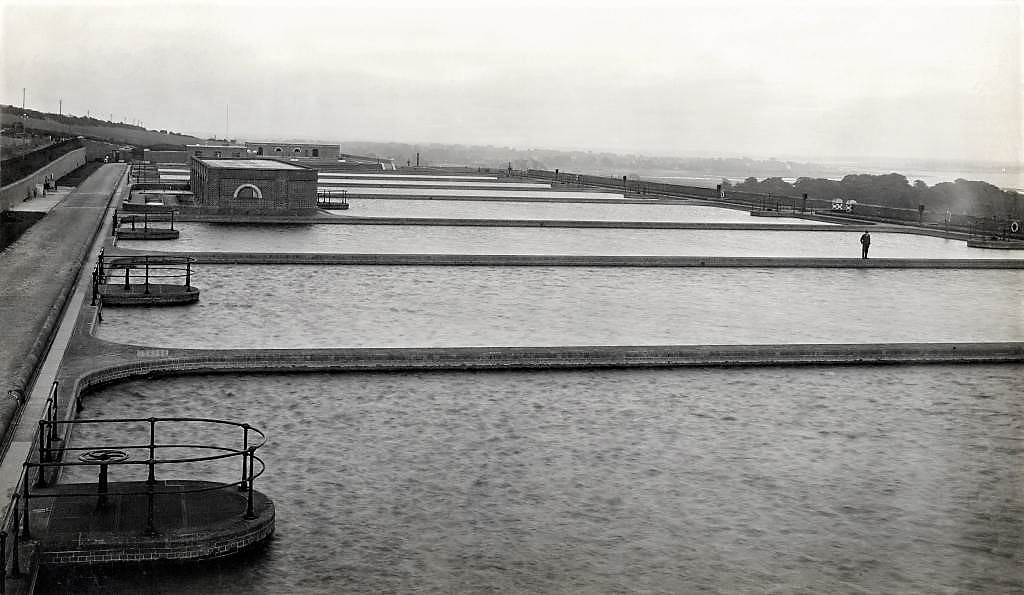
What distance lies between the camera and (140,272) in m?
16.6

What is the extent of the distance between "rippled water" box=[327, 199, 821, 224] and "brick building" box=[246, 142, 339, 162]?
24.9 m

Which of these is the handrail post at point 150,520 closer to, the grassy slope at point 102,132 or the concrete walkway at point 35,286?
the concrete walkway at point 35,286

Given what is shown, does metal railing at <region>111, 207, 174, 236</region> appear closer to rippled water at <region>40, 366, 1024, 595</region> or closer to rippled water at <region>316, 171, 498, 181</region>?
rippled water at <region>40, 366, 1024, 595</region>

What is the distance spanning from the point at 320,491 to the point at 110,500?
1395 mm

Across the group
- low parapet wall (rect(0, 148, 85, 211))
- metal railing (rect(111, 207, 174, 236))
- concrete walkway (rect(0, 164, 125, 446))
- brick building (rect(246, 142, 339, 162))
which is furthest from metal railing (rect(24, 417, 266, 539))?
brick building (rect(246, 142, 339, 162))

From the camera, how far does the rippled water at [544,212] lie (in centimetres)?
3047

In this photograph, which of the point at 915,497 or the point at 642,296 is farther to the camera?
the point at 642,296

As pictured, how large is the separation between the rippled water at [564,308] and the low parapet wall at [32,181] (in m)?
9.90

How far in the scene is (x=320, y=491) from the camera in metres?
7.58

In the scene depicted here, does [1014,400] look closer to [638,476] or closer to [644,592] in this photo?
[638,476]

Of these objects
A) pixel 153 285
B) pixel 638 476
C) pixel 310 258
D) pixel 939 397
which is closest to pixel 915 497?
pixel 638 476

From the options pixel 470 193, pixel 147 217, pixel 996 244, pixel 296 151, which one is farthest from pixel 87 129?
pixel 996 244

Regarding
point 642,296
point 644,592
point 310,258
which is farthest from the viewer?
point 310,258

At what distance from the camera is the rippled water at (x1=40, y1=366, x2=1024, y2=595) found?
20.9 ft
